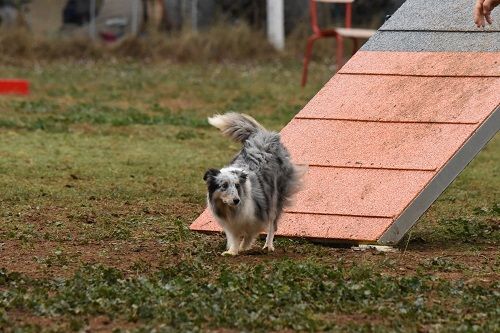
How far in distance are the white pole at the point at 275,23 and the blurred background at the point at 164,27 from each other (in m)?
0.04

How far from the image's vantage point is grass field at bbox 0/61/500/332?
20.2ft

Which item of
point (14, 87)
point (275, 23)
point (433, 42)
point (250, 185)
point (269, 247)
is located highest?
point (433, 42)

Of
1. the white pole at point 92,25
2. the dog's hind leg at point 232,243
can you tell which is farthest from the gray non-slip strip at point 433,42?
the white pole at point 92,25

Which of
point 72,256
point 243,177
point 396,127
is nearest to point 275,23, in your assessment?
point 396,127

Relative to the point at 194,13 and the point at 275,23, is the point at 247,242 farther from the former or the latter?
the point at 194,13

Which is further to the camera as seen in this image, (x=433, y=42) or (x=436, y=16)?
(x=436, y=16)

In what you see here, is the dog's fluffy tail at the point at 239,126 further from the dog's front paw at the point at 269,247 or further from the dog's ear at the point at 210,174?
the dog's front paw at the point at 269,247

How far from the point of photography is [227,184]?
25.8 feet

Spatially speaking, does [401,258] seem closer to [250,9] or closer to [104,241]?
→ [104,241]

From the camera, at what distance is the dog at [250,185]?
793 centimetres

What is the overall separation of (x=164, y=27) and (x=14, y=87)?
21.8 feet

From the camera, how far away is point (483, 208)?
10336 millimetres

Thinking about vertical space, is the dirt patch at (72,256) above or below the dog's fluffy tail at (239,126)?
below

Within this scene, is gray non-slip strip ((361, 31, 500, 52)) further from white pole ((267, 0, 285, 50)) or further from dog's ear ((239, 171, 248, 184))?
white pole ((267, 0, 285, 50))
